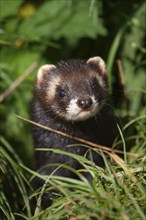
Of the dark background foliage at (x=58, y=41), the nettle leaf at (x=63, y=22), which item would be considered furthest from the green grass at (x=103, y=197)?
the nettle leaf at (x=63, y=22)

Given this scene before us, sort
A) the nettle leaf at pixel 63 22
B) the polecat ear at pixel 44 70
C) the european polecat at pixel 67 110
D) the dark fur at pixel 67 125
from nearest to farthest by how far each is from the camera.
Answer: the european polecat at pixel 67 110 → the dark fur at pixel 67 125 → the polecat ear at pixel 44 70 → the nettle leaf at pixel 63 22

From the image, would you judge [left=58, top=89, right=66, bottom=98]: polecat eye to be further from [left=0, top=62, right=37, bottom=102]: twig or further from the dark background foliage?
the dark background foliage

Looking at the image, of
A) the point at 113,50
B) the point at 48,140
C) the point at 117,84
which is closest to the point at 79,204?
the point at 48,140

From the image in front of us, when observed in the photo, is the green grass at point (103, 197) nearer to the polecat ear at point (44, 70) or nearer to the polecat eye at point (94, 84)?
the polecat eye at point (94, 84)

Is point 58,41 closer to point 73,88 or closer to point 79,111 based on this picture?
point 73,88

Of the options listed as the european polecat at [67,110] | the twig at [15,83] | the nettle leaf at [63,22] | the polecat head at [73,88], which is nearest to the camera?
the polecat head at [73,88]

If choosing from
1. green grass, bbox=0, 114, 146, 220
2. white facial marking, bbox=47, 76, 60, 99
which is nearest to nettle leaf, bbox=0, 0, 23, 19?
white facial marking, bbox=47, 76, 60, 99

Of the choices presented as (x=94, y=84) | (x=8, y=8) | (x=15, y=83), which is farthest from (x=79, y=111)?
(x=8, y=8)

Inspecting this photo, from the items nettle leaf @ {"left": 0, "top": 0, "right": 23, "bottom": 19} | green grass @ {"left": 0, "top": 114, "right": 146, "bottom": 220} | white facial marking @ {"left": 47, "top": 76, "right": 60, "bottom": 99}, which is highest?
nettle leaf @ {"left": 0, "top": 0, "right": 23, "bottom": 19}
